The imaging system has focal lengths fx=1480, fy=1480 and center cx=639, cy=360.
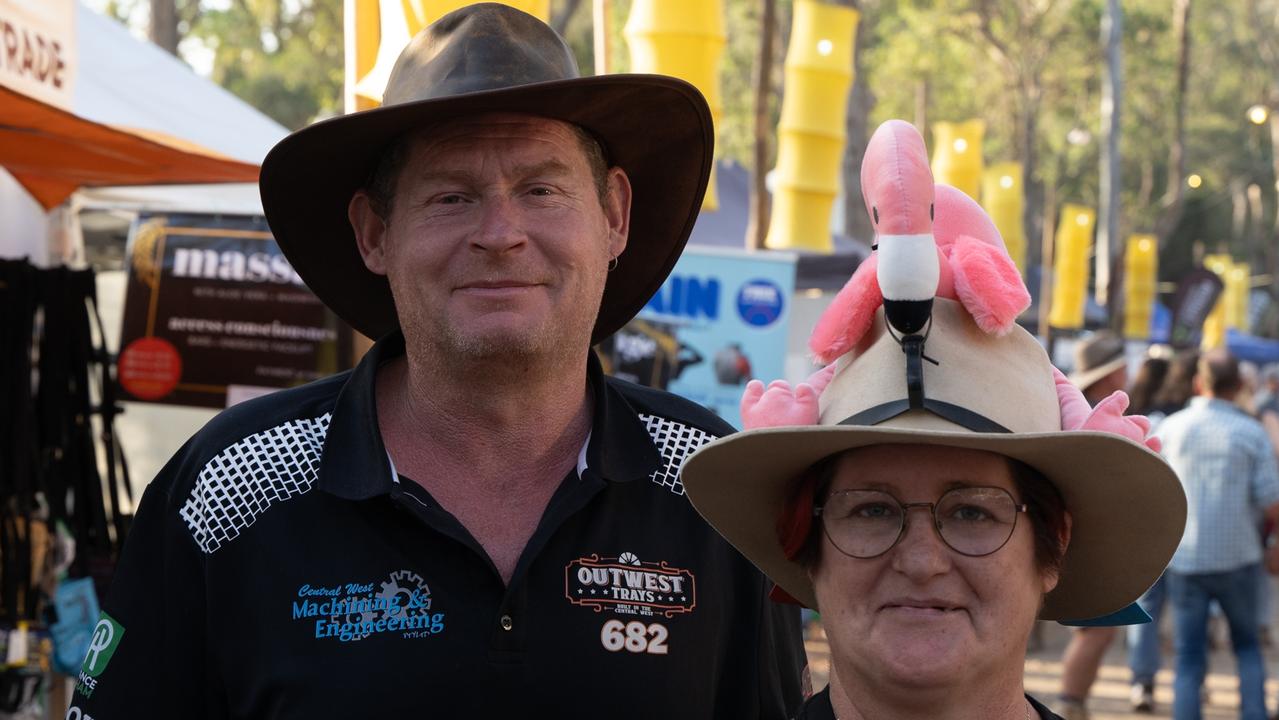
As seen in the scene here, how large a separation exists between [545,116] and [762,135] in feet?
34.1

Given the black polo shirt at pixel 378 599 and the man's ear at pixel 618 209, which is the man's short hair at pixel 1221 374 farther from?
the black polo shirt at pixel 378 599

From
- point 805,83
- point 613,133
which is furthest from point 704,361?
point 613,133

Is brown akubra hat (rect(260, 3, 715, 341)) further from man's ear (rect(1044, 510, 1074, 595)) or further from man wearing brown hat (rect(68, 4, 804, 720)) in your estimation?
man's ear (rect(1044, 510, 1074, 595))

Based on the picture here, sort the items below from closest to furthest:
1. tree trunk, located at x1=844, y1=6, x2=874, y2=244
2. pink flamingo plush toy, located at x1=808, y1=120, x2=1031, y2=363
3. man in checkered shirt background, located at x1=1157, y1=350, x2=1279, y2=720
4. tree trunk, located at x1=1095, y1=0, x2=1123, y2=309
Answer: pink flamingo plush toy, located at x1=808, y1=120, x2=1031, y2=363 → man in checkered shirt background, located at x1=1157, y1=350, x2=1279, y2=720 → tree trunk, located at x1=844, y1=6, x2=874, y2=244 → tree trunk, located at x1=1095, y1=0, x2=1123, y2=309

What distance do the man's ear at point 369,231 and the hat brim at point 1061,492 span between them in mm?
769

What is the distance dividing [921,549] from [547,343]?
2.44 feet

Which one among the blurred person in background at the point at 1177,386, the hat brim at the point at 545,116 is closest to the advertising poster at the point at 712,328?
the blurred person in background at the point at 1177,386

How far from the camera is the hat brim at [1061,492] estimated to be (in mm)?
1983

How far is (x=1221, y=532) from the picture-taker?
7898mm

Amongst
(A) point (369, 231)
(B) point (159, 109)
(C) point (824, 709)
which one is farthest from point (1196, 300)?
(C) point (824, 709)

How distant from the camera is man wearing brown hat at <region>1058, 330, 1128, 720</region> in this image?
7914mm

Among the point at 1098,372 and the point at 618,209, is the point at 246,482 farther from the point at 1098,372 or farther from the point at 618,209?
the point at 1098,372

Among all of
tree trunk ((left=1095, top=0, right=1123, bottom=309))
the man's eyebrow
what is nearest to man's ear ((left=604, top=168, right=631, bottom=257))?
the man's eyebrow

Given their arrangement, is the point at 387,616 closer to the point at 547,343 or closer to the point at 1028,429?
the point at 547,343
